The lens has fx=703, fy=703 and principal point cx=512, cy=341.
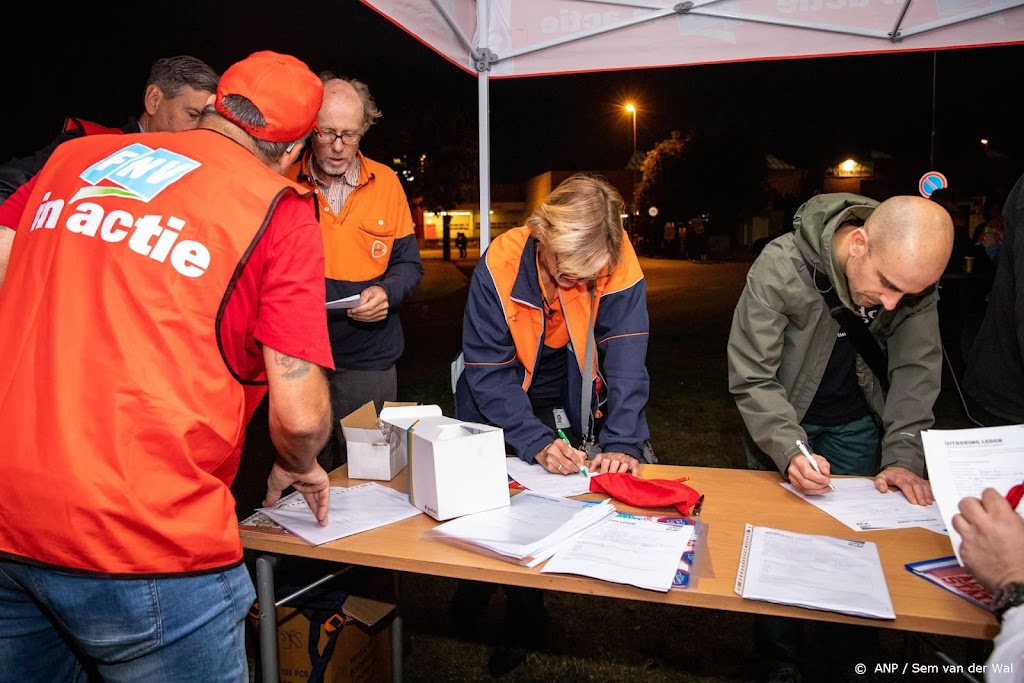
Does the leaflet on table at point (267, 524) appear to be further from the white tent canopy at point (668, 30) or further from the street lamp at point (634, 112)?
the street lamp at point (634, 112)

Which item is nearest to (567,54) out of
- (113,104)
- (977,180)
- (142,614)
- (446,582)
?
(446,582)

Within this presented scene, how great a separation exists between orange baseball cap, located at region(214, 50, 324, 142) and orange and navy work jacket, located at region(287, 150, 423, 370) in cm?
139

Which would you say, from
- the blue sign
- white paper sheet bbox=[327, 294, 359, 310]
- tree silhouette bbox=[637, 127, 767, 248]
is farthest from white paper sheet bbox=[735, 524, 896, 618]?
tree silhouette bbox=[637, 127, 767, 248]

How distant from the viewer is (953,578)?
1511 millimetres

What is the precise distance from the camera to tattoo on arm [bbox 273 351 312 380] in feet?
4.28

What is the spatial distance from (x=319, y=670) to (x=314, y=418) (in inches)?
43.5

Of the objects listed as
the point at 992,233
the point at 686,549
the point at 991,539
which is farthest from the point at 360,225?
the point at 992,233

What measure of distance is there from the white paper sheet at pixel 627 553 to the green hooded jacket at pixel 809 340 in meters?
0.58

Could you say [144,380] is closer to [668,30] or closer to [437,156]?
[668,30]

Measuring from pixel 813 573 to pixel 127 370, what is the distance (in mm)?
1391

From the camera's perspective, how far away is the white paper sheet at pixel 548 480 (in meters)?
2.06

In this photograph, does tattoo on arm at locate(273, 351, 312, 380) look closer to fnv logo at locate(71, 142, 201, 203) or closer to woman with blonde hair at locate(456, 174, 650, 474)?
fnv logo at locate(71, 142, 201, 203)

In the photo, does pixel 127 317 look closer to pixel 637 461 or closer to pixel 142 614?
pixel 142 614

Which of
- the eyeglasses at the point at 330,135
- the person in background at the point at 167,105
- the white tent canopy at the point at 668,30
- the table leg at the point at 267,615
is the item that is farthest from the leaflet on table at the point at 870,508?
the white tent canopy at the point at 668,30
